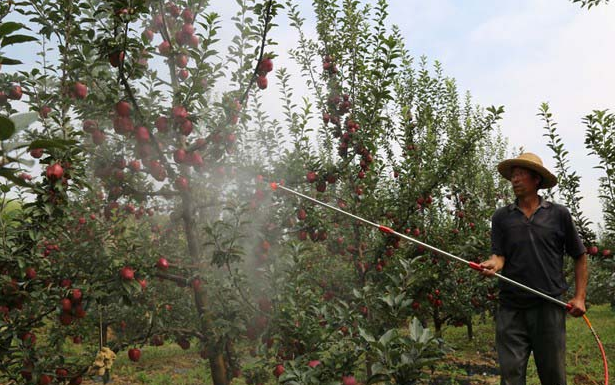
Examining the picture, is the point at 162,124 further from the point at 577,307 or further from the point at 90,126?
the point at 577,307

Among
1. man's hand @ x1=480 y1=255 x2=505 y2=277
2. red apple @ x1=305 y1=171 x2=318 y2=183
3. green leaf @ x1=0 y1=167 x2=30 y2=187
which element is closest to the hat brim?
man's hand @ x1=480 y1=255 x2=505 y2=277

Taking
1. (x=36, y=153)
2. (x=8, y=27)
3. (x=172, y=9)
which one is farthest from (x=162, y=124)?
(x=8, y=27)

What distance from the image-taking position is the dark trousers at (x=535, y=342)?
292 centimetres

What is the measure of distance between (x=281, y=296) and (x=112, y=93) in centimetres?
186

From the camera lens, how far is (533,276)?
3.01 m

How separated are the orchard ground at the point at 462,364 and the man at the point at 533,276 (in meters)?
2.18

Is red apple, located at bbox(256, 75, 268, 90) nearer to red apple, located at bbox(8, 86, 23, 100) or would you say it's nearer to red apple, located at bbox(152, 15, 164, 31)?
red apple, located at bbox(152, 15, 164, 31)

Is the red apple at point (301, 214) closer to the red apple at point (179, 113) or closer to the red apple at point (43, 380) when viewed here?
the red apple at point (179, 113)

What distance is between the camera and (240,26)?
12.7 ft

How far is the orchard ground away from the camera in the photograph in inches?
238

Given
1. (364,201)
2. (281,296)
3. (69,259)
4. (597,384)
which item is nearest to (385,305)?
(281,296)

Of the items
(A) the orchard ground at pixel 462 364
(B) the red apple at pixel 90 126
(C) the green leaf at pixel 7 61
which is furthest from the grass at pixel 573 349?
(C) the green leaf at pixel 7 61

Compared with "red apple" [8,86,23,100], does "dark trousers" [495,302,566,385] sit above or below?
below

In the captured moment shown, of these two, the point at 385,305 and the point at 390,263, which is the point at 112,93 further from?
the point at 390,263
